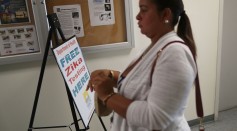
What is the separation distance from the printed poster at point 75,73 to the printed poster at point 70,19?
23 centimetres

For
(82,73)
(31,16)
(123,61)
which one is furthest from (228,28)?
(31,16)

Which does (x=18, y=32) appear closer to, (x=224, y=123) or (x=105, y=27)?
(x=105, y=27)

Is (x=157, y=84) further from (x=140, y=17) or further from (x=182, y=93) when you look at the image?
(x=140, y=17)

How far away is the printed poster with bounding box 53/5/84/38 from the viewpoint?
68.1 inches

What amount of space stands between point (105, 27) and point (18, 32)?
0.66 m

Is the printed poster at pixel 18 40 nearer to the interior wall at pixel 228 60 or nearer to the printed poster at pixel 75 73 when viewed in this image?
the printed poster at pixel 75 73

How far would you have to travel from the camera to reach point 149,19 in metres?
0.81

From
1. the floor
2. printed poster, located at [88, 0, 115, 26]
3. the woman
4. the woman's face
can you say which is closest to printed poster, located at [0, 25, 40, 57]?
printed poster, located at [88, 0, 115, 26]

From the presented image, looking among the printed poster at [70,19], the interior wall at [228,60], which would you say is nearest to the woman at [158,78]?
the printed poster at [70,19]

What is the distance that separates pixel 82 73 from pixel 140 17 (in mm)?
856

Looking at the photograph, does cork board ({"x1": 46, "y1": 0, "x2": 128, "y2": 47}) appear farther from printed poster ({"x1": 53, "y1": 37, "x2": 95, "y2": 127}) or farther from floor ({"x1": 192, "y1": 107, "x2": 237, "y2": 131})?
floor ({"x1": 192, "y1": 107, "x2": 237, "y2": 131})

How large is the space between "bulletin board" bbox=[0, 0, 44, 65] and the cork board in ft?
1.15

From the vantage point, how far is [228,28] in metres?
2.54

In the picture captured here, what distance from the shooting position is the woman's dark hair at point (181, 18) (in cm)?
79
